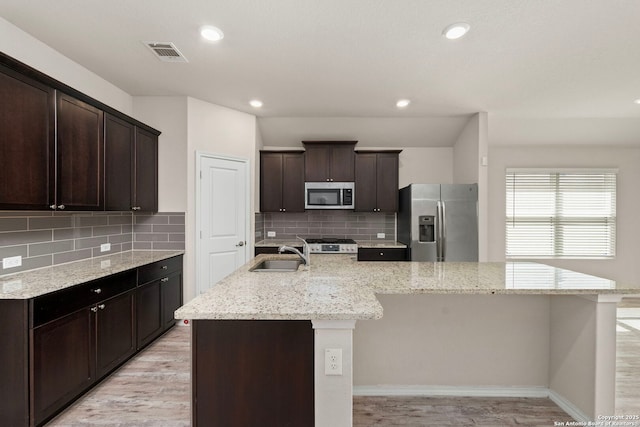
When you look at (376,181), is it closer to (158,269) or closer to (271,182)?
(271,182)

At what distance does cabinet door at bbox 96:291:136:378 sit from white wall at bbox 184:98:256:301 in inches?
36.4

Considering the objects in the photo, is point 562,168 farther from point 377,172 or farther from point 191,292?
point 191,292

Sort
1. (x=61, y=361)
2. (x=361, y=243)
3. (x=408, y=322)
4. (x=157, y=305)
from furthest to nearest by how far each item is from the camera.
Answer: (x=361, y=243) < (x=157, y=305) < (x=408, y=322) < (x=61, y=361)

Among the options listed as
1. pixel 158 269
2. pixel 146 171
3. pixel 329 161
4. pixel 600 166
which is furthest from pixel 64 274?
pixel 600 166

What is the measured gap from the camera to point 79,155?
2.34 metres

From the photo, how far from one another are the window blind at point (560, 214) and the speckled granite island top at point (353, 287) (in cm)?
A: 286

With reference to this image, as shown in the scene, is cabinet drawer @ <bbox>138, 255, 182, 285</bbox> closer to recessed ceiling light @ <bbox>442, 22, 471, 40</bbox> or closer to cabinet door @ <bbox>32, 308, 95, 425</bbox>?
cabinet door @ <bbox>32, 308, 95, 425</bbox>

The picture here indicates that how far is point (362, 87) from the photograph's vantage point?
312 cm

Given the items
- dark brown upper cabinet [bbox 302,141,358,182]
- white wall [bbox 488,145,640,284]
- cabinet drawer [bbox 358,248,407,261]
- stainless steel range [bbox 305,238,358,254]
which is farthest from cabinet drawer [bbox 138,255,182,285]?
white wall [bbox 488,145,640,284]

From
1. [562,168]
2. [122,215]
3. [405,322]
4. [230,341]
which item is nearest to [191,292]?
[122,215]

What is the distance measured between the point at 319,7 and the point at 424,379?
2.68 m

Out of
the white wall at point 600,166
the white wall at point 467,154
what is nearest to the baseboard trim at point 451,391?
the white wall at point 467,154

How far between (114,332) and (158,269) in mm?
717

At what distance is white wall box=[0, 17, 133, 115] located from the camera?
214 cm
